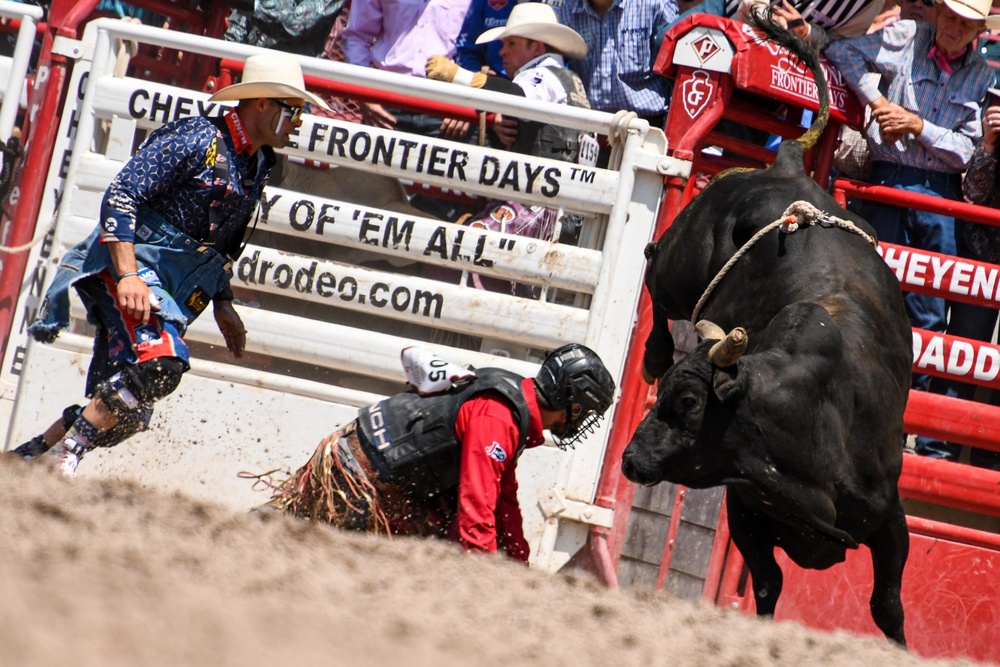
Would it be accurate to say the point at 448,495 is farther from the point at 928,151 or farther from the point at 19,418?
the point at 928,151

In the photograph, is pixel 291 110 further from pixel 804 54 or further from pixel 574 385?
pixel 804 54

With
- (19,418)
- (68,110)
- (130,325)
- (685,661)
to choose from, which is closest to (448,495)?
(130,325)

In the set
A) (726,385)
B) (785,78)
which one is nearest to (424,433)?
(726,385)

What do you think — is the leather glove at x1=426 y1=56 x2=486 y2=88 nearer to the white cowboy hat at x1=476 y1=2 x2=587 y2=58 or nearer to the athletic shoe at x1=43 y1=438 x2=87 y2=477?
the white cowboy hat at x1=476 y1=2 x2=587 y2=58

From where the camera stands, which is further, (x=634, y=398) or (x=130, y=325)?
(x=634, y=398)

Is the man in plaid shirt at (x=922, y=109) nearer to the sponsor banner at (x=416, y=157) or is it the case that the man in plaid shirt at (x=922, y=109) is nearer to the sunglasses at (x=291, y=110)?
the sponsor banner at (x=416, y=157)

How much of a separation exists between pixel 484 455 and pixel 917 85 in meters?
3.26

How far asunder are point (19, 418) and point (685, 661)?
12.8 ft

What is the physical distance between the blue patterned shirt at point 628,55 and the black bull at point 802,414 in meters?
1.58

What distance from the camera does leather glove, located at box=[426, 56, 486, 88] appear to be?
20.2ft

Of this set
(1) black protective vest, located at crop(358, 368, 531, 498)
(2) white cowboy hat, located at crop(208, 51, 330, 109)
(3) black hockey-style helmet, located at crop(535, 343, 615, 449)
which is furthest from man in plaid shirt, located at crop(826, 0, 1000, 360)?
(2) white cowboy hat, located at crop(208, 51, 330, 109)

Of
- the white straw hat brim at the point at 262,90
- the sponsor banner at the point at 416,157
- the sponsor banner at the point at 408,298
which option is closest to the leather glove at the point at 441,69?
the sponsor banner at the point at 416,157

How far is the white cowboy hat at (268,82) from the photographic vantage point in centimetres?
436

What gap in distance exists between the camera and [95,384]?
458 cm
